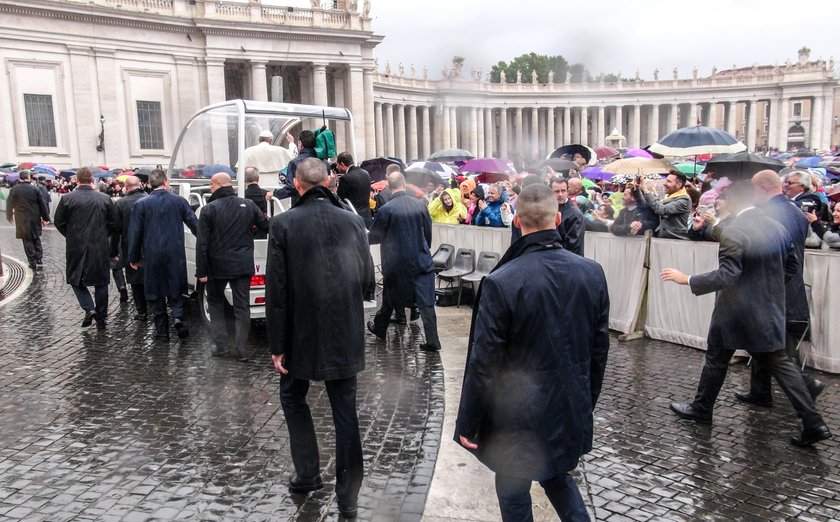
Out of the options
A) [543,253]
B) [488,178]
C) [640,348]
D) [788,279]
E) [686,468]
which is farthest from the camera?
[488,178]

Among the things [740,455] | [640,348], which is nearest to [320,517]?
[740,455]

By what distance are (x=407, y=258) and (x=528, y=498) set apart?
4.73 metres

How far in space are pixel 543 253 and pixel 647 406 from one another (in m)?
3.34

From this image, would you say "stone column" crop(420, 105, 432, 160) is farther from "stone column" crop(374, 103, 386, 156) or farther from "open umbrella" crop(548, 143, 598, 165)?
"open umbrella" crop(548, 143, 598, 165)

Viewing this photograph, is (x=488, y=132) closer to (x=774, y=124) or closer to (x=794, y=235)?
(x=774, y=124)

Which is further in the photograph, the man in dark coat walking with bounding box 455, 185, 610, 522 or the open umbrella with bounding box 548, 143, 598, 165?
the open umbrella with bounding box 548, 143, 598, 165

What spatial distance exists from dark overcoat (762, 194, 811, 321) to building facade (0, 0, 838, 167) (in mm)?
9542

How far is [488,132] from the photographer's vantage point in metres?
79.4

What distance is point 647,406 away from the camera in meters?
5.83

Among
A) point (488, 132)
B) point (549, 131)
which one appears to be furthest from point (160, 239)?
point (549, 131)

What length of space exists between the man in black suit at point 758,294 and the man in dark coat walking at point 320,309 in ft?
7.78

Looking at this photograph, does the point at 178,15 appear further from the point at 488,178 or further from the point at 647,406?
the point at 647,406

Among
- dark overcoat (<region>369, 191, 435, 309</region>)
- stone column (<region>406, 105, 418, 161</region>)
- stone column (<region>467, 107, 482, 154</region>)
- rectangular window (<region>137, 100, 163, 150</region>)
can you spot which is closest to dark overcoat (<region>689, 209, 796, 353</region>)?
dark overcoat (<region>369, 191, 435, 309</region>)

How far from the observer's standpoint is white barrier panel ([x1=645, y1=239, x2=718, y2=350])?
7641 millimetres
